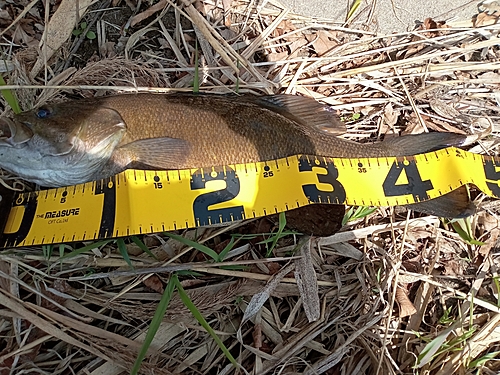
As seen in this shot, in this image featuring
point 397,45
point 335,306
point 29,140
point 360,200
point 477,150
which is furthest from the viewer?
point 397,45

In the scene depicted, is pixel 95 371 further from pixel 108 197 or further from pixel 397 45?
pixel 397 45

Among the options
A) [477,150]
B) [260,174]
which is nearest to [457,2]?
[477,150]

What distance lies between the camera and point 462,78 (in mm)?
3041

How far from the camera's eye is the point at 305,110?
264 centimetres

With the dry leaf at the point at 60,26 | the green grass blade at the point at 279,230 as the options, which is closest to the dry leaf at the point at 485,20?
the green grass blade at the point at 279,230

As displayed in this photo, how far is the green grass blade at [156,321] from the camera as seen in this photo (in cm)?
209

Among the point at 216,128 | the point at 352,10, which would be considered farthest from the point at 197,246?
the point at 352,10

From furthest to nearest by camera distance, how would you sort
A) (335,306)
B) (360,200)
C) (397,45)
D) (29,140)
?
(397,45) < (335,306) < (360,200) < (29,140)

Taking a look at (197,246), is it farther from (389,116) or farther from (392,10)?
(392,10)

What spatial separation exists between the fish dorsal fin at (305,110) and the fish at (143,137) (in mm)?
123

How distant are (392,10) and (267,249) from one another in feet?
6.54

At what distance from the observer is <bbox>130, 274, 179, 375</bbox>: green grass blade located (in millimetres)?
2092

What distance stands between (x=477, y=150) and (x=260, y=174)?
154 centimetres

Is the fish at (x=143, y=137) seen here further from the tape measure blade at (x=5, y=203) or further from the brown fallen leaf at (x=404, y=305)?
the brown fallen leaf at (x=404, y=305)
